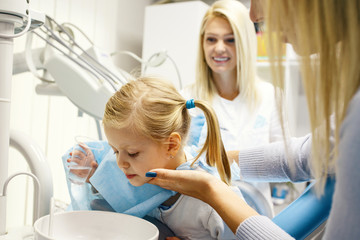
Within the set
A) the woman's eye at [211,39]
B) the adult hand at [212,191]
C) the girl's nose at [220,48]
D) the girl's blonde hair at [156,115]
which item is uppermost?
the woman's eye at [211,39]

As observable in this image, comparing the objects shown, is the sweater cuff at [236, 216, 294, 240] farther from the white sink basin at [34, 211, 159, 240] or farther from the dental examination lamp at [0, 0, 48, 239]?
the dental examination lamp at [0, 0, 48, 239]

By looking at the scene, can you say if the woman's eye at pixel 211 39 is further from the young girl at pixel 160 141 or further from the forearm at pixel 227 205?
the forearm at pixel 227 205

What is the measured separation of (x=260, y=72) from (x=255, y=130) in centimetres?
149

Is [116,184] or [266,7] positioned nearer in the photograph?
[266,7]

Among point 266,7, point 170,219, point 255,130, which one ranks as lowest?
point 170,219

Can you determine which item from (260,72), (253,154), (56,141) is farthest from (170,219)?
(260,72)

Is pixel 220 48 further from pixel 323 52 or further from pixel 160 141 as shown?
pixel 323 52

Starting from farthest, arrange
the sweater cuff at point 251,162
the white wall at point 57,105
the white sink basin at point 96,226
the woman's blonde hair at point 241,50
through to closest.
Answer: the white wall at point 57,105 → the woman's blonde hair at point 241,50 → the sweater cuff at point 251,162 → the white sink basin at point 96,226

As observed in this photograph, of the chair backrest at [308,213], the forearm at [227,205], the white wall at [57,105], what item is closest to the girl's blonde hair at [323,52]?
the chair backrest at [308,213]

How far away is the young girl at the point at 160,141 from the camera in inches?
36.0

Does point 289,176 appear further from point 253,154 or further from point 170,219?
point 170,219

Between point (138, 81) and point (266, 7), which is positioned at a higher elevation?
point (266, 7)

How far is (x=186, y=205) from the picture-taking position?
36.8 inches

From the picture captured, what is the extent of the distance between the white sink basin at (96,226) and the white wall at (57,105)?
2.98 ft
